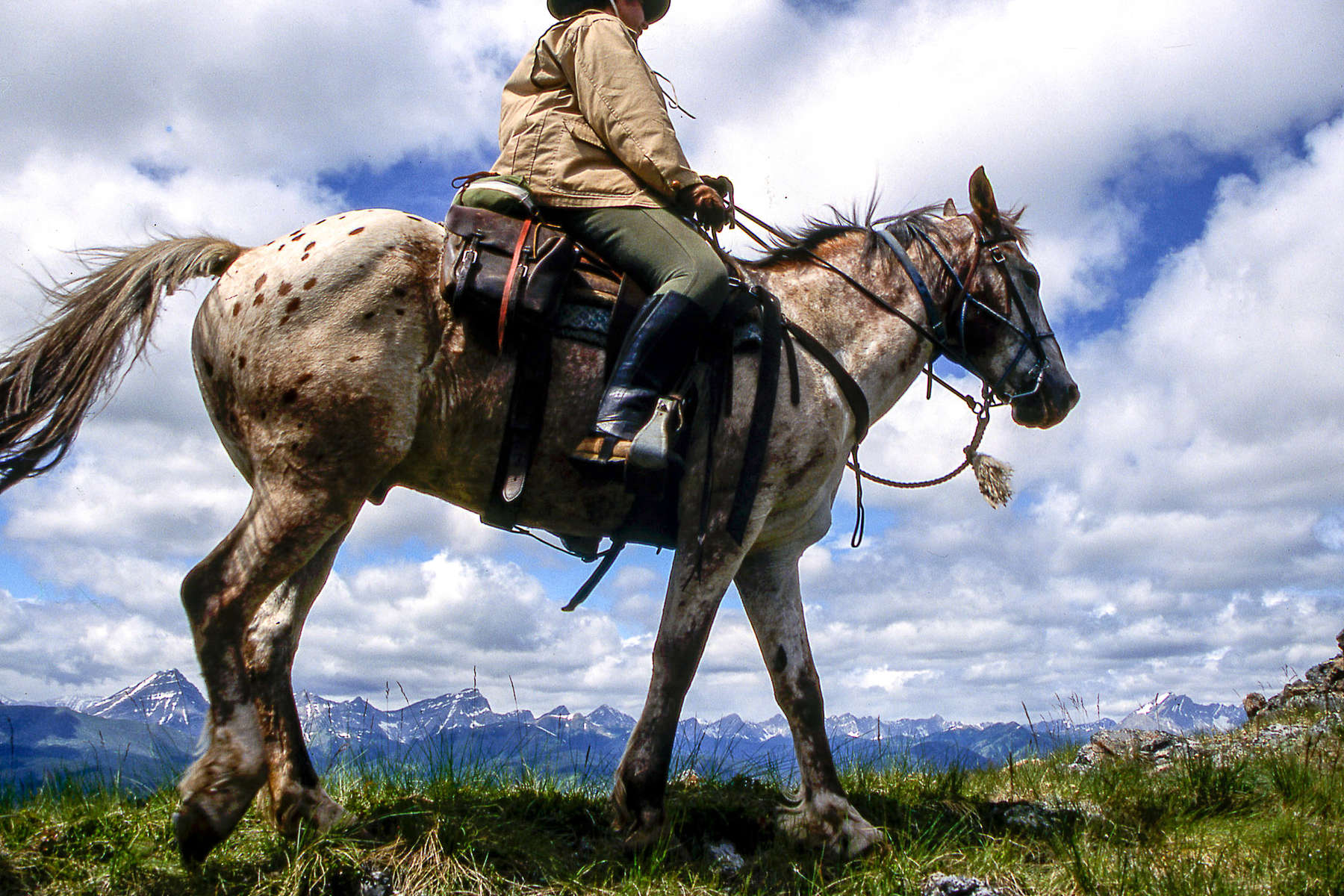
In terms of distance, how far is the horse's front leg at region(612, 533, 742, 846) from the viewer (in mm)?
4094

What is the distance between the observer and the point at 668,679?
4.21m

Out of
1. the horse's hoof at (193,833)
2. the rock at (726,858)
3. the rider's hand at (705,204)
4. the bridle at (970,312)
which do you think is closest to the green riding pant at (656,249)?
the rider's hand at (705,204)

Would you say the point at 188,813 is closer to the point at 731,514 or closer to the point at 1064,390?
the point at 731,514

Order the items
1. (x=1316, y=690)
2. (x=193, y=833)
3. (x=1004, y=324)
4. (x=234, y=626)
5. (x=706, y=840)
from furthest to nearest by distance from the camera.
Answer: (x=1316, y=690) → (x=1004, y=324) → (x=706, y=840) → (x=234, y=626) → (x=193, y=833)

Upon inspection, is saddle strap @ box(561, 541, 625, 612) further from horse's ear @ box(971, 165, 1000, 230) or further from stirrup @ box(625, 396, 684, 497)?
horse's ear @ box(971, 165, 1000, 230)

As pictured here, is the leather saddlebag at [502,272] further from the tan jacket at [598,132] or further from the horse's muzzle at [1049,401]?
the horse's muzzle at [1049,401]

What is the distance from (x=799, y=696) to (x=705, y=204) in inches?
105

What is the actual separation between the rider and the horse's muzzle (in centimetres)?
239

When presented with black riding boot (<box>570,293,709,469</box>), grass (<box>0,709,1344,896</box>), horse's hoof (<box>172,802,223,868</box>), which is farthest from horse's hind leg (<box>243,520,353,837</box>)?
black riding boot (<box>570,293,709,469</box>)

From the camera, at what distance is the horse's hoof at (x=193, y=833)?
345cm

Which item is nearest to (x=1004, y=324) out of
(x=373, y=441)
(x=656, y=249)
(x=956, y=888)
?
(x=656, y=249)

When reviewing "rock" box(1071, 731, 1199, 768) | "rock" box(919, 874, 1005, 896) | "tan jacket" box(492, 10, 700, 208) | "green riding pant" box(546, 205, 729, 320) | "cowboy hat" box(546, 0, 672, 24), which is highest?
"cowboy hat" box(546, 0, 672, 24)

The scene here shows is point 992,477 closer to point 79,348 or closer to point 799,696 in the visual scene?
point 799,696

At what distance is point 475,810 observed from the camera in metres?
4.12
